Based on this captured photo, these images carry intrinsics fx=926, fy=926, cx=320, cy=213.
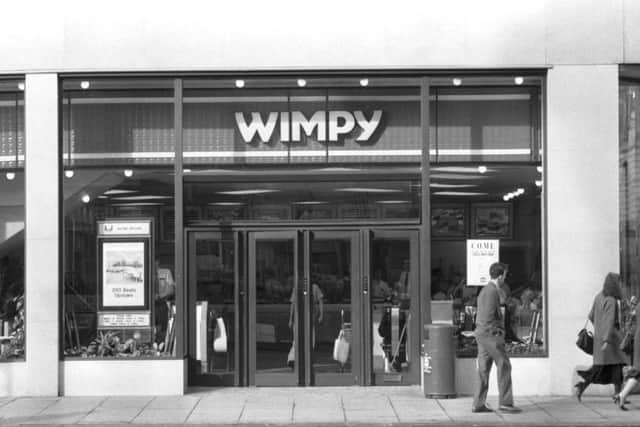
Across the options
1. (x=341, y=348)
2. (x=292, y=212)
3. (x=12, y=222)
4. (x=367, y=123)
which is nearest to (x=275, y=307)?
(x=341, y=348)

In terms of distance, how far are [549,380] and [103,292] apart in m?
6.38

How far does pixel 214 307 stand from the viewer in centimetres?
1341

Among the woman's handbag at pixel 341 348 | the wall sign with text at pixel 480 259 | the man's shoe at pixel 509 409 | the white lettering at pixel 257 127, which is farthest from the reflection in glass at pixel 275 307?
the man's shoe at pixel 509 409

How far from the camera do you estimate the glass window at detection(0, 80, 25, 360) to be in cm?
1320

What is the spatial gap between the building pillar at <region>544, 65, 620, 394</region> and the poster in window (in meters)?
5.77

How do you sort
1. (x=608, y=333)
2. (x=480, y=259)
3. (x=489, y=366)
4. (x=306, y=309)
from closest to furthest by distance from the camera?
(x=489, y=366) < (x=608, y=333) < (x=480, y=259) < (x=306, y=309)

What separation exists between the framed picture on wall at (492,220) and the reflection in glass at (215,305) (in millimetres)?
3517

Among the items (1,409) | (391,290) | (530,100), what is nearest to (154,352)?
(1,409)

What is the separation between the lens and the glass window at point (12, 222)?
43.3ft

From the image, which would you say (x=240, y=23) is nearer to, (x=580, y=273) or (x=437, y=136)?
(x=437, y=136)

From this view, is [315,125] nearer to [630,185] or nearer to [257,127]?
[257,127]

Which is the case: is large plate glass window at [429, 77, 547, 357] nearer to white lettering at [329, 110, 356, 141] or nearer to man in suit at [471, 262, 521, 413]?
white lettering at [329, 110, 356, 141]

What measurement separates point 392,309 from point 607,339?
3061mm

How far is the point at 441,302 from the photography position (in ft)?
43.2
